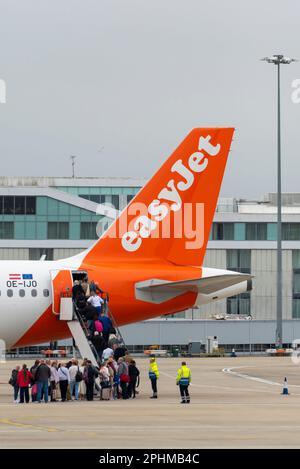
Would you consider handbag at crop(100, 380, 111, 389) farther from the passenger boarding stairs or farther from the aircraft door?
the aircraft door

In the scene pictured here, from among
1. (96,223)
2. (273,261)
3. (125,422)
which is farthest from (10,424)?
(273,261)

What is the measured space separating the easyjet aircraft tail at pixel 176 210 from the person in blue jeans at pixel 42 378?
6815mm

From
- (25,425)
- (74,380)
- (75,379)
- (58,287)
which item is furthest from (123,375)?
(25,425)

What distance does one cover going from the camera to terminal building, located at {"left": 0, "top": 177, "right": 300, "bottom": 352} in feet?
369

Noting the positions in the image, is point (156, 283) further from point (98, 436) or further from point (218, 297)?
point (98, 436)

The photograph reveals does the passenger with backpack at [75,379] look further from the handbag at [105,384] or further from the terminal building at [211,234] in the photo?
the terminal building at [211,234]

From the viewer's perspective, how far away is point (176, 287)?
49.4 m

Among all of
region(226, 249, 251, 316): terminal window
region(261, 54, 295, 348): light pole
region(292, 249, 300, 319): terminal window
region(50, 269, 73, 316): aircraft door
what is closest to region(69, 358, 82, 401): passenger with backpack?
region(50, 269, 73, 316): aircraft door

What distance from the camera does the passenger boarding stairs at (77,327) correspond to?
1893 inches

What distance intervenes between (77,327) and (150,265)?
14.2ft

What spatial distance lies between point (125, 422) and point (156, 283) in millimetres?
14936

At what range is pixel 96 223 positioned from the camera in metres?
114
